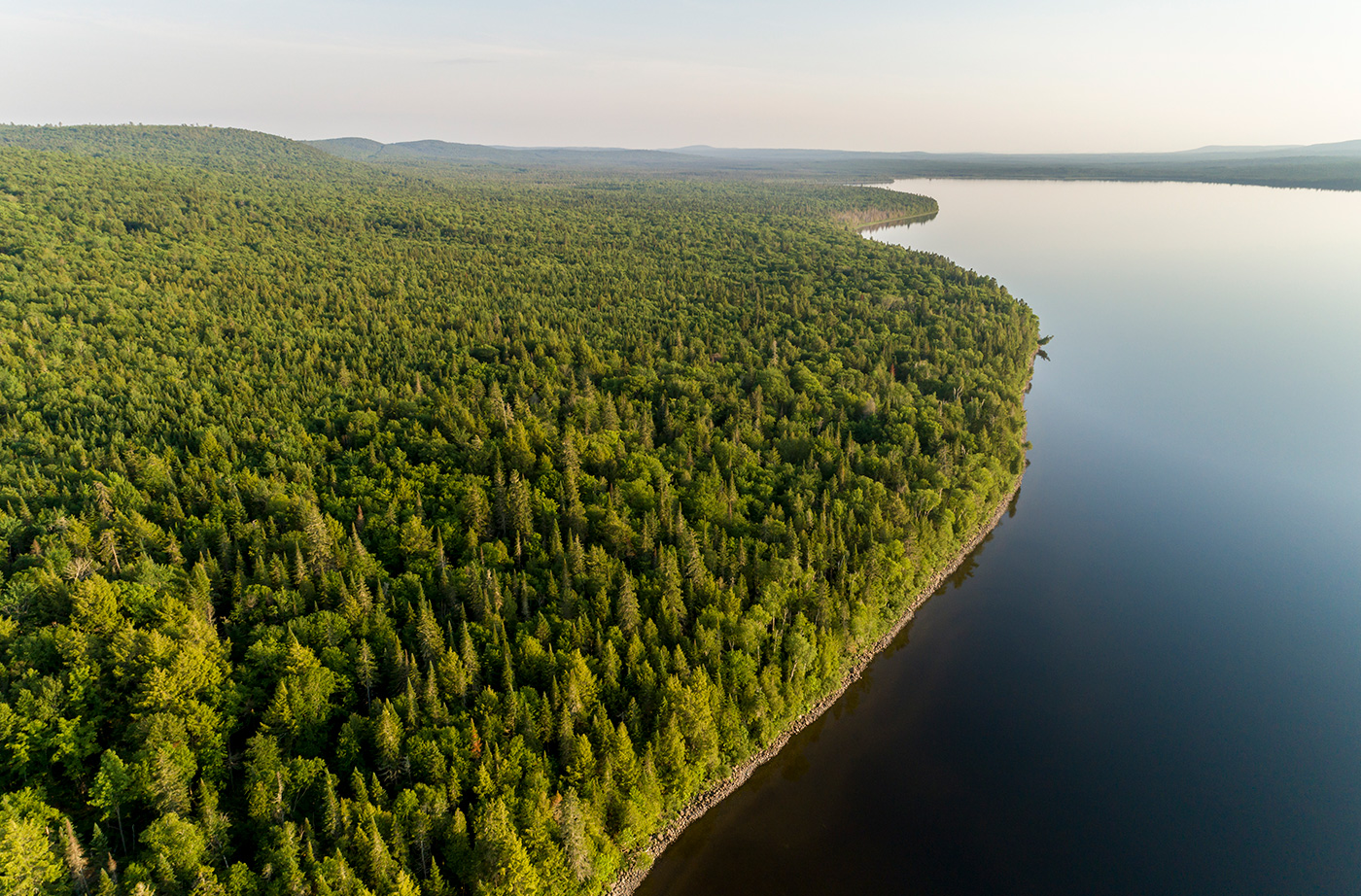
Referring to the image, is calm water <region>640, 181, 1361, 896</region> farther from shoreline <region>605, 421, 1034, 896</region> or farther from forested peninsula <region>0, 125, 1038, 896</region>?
forested peninsula <region>0, 125, 1038, 896</region>

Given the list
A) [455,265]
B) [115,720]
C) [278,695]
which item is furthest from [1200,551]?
[455,265]

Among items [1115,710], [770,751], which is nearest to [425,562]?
[770,751]

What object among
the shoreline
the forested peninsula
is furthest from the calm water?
the forested peninsula

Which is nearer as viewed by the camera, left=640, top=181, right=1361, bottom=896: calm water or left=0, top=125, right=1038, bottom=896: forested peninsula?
left=0, top=125, right=1038, bottom=896: forested peninsula

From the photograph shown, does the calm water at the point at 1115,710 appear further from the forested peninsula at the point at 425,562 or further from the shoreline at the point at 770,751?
the forested peninsula at the point at 425,562

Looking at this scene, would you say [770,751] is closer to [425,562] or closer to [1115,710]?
[1115,710]

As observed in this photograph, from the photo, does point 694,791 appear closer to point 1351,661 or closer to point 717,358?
point 1351,661

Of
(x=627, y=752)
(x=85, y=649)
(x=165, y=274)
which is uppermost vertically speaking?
(x=165, y=274)
